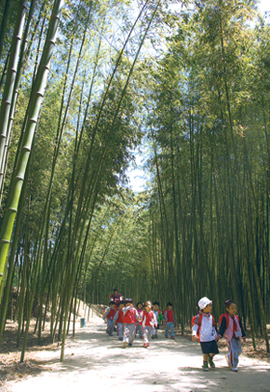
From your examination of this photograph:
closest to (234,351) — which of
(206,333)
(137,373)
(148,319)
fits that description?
(206,333)

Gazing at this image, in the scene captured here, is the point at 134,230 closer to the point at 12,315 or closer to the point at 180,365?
the point at 12,315

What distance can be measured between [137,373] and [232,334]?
3.76 feet

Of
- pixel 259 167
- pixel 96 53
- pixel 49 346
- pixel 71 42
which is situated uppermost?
pixel 96 53

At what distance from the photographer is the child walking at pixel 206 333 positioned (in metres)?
3.43

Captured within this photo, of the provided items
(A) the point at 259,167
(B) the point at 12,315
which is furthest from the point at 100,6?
(B) the point at 12,315

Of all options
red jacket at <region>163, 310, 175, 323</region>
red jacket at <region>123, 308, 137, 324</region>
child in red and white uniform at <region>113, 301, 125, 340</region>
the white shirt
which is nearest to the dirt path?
the white shirt

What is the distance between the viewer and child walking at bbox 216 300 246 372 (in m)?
3.39

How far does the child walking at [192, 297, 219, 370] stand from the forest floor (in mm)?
156

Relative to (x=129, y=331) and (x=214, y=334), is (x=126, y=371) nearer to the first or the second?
(x=214, y=334)

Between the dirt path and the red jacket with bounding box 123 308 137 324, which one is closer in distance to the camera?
the dirt path

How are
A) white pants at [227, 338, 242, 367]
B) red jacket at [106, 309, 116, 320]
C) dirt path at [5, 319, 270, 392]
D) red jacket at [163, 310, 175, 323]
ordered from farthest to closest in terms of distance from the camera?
red jacket at [106, 309, 116, 320]
red jacket at [163, 310, 175, 323]
white pants at [227, 338, 242, 367]
dirt path at [5, 319, 270, 392]

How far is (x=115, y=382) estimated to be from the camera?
2910mm

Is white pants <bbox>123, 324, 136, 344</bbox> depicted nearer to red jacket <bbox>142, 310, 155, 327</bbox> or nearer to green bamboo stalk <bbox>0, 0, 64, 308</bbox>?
red jacket <bbox>142, 310, 155, 327</bbox>

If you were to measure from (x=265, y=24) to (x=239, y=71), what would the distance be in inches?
38.6
